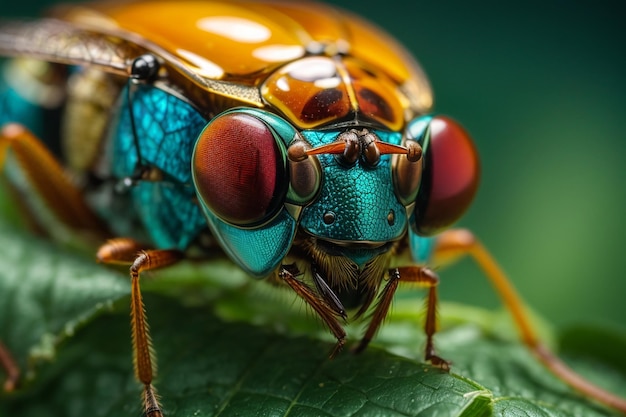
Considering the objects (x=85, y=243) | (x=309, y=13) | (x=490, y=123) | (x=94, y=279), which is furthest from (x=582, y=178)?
(x=94, y=279)

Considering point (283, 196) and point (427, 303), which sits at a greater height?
point (283, 196)

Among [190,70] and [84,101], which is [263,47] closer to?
[190,70]

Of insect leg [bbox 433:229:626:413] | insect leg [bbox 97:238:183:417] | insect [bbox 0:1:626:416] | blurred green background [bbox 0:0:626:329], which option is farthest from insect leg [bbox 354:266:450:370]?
blurred green background [bbox 0:0:626:329]

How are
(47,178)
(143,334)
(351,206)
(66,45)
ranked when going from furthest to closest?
(47,178) < (66,45) < (143,334) < (351,206)

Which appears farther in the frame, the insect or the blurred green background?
the blurred green background

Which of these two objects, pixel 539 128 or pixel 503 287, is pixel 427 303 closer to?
pixel 503 287

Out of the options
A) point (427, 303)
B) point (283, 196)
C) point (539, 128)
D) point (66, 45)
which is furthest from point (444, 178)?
point (539, 128)

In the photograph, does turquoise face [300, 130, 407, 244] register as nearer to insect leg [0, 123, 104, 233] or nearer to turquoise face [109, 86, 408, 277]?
turquoise face [109, 86, 408, 277]
